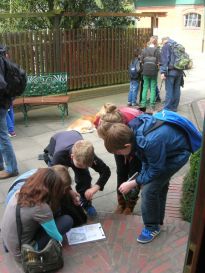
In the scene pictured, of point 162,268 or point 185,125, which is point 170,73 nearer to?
point 185,125

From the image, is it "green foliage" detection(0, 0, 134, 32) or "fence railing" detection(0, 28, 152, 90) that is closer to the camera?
"fence railing" detection(0, 28, 152, 90)

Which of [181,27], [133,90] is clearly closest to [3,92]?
[133,90]

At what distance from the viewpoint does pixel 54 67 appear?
869 cm

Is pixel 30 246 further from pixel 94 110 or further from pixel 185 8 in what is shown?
pixel 185 8

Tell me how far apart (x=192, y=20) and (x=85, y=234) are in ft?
81.2

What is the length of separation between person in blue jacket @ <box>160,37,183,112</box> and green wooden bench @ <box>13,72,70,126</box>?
207 centimetres

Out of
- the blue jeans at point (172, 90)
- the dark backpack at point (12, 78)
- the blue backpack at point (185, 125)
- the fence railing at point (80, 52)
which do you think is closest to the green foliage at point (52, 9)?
the fence railing at point (80, 52)

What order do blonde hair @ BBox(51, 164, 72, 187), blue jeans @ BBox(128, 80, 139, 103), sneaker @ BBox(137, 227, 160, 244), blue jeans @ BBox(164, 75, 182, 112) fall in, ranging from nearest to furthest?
blonde hair @ BBox(51, 164, 72, 187) < sneaker @ BBox(137, 227, 160, 244) < blue jeans @ BBox(164, 75, 182, 112) < blue jeans @ BBox(128, 80, 139, 103)

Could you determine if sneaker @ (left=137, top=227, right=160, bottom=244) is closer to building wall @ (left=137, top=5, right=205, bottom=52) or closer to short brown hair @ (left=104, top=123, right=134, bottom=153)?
short brown hair @ (left=104, top=123, right=134, bottom=153)

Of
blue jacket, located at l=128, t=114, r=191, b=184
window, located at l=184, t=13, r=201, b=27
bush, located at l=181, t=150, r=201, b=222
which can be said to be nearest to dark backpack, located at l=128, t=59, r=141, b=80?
bush, located at l=181, t=150, r=201, b=222

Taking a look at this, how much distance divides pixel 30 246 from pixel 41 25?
25.0 ft

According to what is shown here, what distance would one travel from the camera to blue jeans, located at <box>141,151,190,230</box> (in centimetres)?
316

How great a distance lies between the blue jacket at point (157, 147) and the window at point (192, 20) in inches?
961

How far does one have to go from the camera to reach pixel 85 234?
12.4ft
